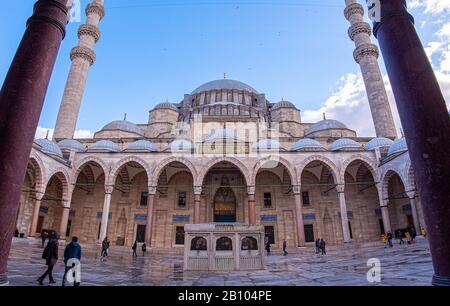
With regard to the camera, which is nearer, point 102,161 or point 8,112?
point 8,112

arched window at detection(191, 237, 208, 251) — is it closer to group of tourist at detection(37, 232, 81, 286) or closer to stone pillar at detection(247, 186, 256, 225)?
group of tourist at detection(37, 232, 81, 286)

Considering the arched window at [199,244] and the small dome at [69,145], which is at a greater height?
the small dome at [69,145]

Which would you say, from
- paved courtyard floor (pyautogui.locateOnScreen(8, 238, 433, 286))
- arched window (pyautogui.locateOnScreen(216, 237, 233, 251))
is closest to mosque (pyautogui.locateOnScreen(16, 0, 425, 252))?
paved courtyard floor (pyautogui.locateOnScreen(8, 238, 433, 286))

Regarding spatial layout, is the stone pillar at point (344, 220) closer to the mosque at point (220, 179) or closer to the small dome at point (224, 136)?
the mosque at point (220, 179)

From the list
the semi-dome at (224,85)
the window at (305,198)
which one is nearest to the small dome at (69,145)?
the semi-dome at (224,85)

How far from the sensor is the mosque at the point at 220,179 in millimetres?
15984

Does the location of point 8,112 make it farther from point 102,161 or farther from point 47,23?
point 102,161

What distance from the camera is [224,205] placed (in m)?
19.4

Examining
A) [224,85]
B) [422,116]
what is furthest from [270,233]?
[422,116]

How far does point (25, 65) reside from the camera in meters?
2.74

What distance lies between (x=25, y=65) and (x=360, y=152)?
17.8 metres

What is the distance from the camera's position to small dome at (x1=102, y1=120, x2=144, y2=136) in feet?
79.4
